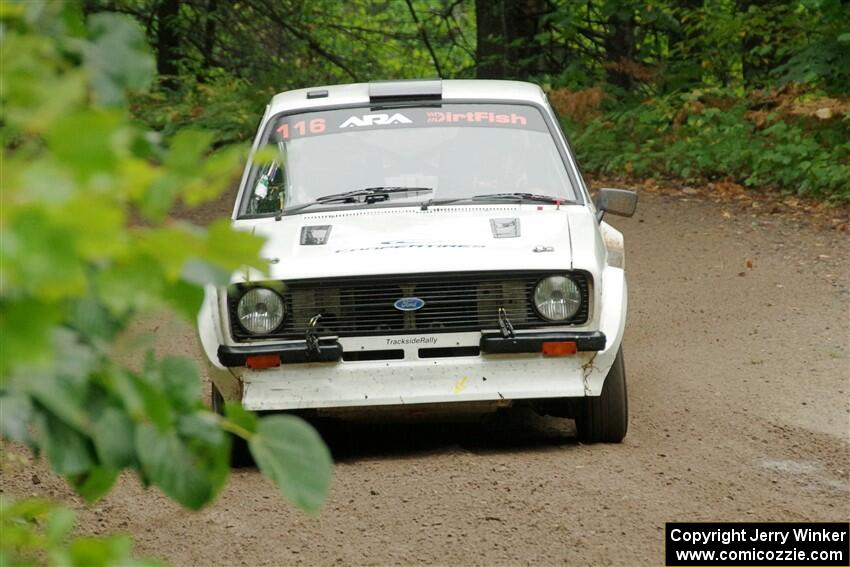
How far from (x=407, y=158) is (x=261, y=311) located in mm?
1517

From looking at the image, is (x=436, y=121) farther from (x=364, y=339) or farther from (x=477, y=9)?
(x=477, y=9)

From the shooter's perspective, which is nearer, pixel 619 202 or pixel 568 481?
pixel 568 481

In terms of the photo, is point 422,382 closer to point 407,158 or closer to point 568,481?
point 568,481

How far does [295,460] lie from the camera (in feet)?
4.80

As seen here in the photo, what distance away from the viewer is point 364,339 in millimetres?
5844

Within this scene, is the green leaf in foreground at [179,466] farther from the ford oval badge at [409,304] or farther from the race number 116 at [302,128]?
the race number 116 at [302,128]

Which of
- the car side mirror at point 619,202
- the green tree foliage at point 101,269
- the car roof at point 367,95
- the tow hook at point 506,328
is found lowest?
the tow hook at point 506,328

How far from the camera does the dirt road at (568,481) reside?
4812 mm

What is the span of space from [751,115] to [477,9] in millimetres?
5935

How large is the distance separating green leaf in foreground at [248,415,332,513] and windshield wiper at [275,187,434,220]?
16.9 ft

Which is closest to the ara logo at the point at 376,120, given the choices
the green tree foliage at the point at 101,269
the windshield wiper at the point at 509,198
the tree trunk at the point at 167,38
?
the windshield wiper at the point at 509,198

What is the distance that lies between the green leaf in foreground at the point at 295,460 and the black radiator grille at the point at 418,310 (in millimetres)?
4302

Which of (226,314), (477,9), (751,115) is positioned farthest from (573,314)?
(477,9)

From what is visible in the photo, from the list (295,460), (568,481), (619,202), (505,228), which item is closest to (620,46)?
(619,202)
